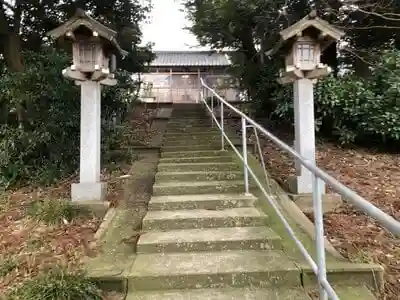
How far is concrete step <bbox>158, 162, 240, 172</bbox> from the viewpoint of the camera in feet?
16.3

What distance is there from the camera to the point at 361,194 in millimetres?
4445

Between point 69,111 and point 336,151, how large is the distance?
4.36 metres

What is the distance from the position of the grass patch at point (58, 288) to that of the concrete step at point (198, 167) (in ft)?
8.12

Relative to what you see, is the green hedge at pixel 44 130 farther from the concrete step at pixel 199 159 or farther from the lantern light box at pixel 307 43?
the lantern light box at pixel 307 43

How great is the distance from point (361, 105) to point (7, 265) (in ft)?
18.3

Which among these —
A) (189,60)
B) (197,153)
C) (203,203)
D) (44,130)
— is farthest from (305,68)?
(189,60)

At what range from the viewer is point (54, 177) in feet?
17.0

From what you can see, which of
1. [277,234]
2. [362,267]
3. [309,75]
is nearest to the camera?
[362,267]

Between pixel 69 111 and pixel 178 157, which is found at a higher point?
pixel 69 111

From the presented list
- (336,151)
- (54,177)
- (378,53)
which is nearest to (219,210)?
(54,177)

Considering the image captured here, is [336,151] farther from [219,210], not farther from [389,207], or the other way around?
[219,210]

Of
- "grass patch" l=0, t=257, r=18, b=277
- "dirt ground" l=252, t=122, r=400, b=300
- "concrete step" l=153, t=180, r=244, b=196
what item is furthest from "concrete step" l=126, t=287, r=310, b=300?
"concrete step" l=153, t=180, r=244, b=196

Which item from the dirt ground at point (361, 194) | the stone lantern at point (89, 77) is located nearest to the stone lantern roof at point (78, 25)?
the stone lantern at point (89, 77)

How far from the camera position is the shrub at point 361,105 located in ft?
19.3
